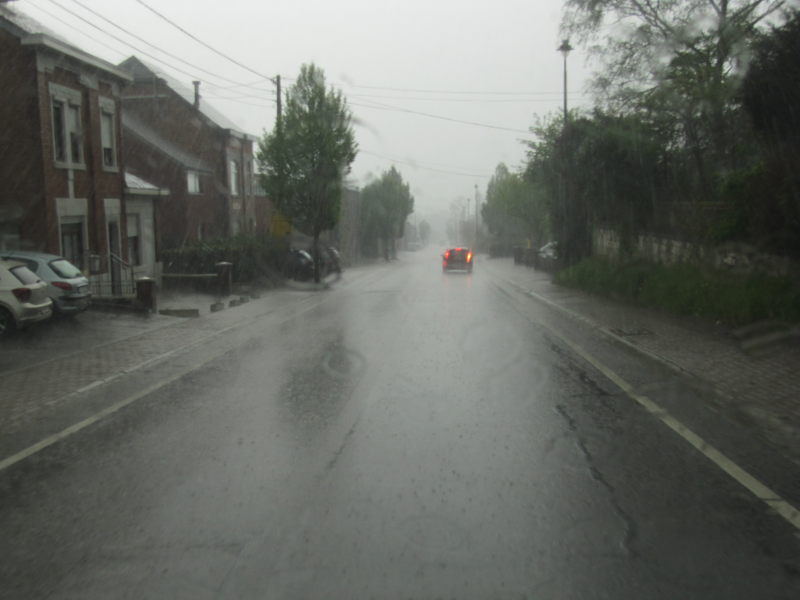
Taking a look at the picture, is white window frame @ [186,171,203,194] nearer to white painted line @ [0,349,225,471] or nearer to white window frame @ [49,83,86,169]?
white window frame @ [49,83,86,169]

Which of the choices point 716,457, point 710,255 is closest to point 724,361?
point 716,457

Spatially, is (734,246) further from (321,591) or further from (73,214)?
(73,214)

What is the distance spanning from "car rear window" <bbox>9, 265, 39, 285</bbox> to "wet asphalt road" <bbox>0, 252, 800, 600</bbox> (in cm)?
594

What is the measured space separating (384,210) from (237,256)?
4971 cm

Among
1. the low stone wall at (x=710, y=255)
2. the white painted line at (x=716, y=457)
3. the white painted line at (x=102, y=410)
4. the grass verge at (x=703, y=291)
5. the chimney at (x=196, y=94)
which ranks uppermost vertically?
the chimney at (x=196, y=94)

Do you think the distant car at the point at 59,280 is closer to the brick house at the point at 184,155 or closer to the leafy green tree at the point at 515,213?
the brick house at the point at 184,155

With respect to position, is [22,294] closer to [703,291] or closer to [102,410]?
[102,410]

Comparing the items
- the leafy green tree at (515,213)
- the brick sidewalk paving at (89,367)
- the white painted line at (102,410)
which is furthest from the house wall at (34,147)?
the leafy green tree at (515,213)

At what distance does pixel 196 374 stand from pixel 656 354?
6447mm

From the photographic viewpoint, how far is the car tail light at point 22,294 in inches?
542

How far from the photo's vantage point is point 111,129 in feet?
76.8

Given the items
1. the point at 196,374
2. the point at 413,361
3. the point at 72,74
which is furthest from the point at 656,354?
the point at 72,74

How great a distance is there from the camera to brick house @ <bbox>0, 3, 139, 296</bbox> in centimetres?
1911

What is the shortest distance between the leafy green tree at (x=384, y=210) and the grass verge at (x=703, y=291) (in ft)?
184
